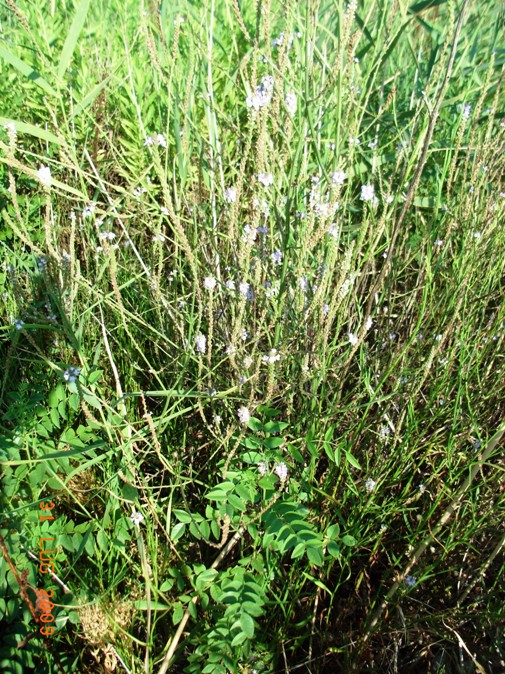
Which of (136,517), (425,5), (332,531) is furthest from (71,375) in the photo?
(425,5)

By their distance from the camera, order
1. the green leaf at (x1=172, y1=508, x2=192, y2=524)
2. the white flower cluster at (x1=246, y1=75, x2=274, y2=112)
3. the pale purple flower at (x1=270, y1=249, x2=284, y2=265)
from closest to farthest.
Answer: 1. the white flower cluster at (x1=246, y1=75, x2=274, y2=112)
2. the green leaf at (x1=172, y1=508, x2=192, y2=524)
3. the pale purple flower at (x1=270, y1=249, x2=284, y2=265)

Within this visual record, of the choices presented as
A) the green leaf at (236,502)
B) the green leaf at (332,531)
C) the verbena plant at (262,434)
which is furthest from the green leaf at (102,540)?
the green leaf at (332,531)

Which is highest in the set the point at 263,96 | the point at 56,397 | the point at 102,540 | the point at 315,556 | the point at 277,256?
the point at 263,96

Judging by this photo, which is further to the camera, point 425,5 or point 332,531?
point 425,5

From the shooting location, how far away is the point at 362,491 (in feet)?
5.34

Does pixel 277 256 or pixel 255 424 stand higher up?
pixel 277 256

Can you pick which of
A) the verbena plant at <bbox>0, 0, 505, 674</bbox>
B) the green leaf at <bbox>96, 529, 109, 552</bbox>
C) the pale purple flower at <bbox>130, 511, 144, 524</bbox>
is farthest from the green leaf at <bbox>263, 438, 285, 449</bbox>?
the green leaf at <bbox>96, 529, 109, 552</bbox>

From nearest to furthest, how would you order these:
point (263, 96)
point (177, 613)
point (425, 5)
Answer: point (263, 96) < point (177, 613) < point (425, 5)

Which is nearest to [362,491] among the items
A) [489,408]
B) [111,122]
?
[489,408]

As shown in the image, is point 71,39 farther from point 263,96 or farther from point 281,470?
point 281,470

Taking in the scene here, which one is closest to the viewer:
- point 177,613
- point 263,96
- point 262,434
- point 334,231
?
point 263,96

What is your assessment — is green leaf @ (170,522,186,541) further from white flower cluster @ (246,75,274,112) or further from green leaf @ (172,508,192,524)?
white flower cluster @ (246,75,274,112)

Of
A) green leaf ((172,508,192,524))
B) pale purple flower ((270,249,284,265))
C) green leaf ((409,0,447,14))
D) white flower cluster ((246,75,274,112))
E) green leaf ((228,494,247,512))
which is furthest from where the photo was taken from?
green leaf ((409,0,447,14))

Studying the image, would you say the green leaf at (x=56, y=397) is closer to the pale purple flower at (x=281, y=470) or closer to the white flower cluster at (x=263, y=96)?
the pale purple flower at (x=281, y=470)
